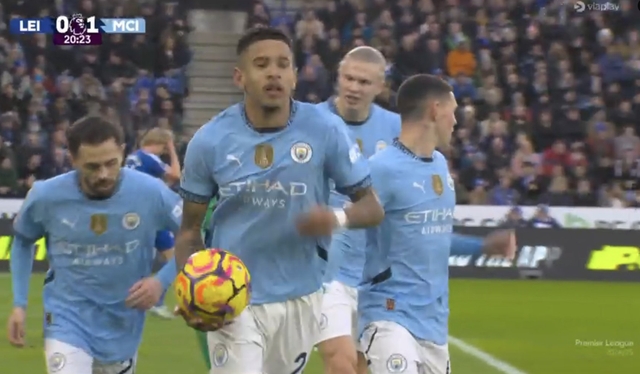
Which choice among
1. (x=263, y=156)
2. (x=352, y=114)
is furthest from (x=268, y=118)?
(x=352, y=114)

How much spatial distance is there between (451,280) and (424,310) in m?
14.1

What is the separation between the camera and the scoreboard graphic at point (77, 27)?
2583 cm

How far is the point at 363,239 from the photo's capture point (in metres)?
8.91

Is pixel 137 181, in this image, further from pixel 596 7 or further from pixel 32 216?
pixel 596 7

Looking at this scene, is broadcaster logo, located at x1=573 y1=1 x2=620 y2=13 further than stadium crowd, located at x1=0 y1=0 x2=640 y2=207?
Yes

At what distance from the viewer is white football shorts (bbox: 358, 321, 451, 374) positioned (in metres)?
6.80

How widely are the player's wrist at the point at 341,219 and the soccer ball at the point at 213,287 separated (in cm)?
47

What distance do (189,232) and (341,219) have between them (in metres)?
0.72

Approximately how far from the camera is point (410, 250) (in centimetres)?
698

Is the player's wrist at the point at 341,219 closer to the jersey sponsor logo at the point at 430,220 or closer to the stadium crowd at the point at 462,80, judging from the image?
the jersey sponsor logo at the point at 430,220

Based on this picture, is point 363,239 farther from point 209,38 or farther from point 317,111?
point 209,38

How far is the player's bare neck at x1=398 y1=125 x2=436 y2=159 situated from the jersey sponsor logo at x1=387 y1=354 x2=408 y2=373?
1109mm

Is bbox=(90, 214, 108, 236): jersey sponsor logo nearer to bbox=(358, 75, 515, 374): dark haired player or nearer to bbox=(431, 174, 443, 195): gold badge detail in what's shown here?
bbox=(358, 75, 515, 374): dark haired player

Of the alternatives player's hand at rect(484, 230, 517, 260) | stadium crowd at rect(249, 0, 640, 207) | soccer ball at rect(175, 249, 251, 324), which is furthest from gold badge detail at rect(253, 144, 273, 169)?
stadium crowd at rect(249, 0, 640, 207)
